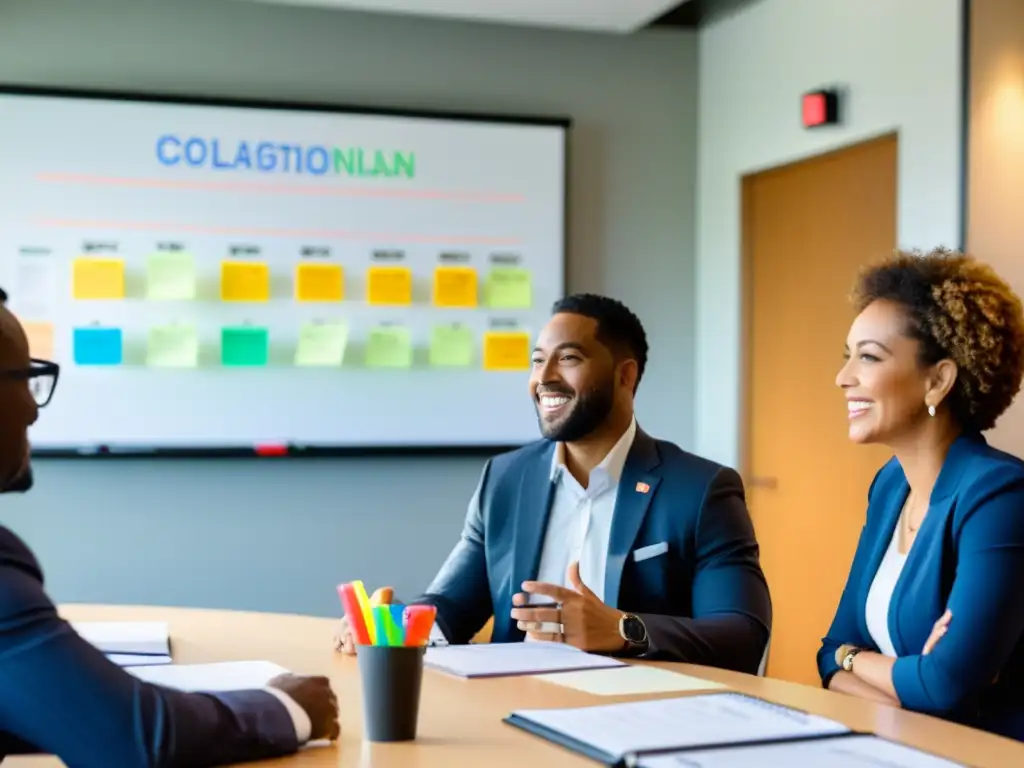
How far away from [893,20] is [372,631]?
9.16 ft

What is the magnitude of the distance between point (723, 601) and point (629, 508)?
264 millimetres

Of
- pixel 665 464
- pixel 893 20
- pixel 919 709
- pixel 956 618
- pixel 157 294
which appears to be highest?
pixel 893 20

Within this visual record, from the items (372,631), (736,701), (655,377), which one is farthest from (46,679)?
(655,377)

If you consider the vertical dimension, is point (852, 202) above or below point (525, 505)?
above

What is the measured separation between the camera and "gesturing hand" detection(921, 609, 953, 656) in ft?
6.25

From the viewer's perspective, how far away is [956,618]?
1.90 meters

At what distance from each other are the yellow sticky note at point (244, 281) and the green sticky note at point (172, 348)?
178 mm

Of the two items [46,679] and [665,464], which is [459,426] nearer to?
[665,464]

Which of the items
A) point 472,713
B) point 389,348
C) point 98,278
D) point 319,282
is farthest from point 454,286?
point 472,713

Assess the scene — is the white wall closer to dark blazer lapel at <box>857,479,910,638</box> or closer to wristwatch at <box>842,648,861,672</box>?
dark blazer lapel at <box>857,479,910,638</box>

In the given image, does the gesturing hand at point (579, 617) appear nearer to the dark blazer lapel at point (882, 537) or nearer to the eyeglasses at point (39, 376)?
the dark blazer lapel at point (882, 537)

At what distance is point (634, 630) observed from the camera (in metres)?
1.95

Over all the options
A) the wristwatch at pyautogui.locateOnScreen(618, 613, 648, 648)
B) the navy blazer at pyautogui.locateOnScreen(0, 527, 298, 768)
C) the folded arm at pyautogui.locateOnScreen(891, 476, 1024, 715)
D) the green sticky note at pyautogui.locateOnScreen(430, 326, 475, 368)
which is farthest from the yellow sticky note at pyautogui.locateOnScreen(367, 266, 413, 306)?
the navy blazer at pyautogui.locateOnScreen(0, 527, 298, 768)

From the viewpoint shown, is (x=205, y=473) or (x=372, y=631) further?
(x=205, y=473)
